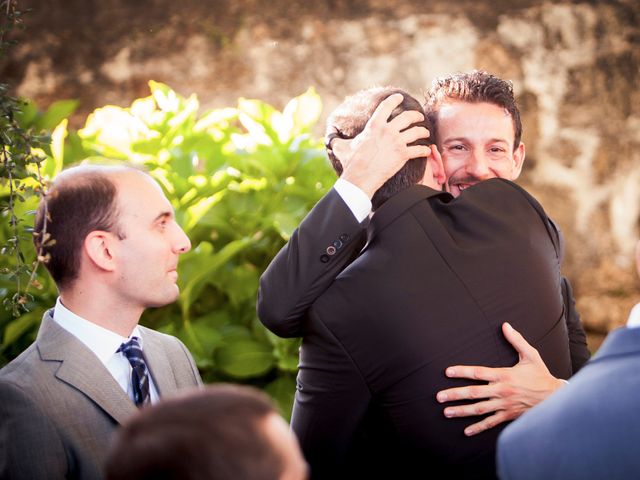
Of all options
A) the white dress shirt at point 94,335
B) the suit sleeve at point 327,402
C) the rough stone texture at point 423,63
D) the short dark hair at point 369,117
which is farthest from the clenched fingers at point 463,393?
the rough stone texture at point 423,63

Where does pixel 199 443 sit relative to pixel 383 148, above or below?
below

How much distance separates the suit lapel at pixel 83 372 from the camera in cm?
189

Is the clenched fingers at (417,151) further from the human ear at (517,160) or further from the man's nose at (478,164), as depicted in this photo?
the human ear at (517,160)

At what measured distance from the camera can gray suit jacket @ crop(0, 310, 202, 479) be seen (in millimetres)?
1738

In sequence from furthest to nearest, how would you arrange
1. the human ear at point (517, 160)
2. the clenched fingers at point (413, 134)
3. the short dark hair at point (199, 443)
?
the human ear at point (517, 160) < the clenched fingers at point (413, 134) < the short dark hair at point (199, 443)

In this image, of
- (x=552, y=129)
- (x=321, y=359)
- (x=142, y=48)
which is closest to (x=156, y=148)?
(x=142, y=48)

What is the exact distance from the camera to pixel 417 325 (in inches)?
76.4

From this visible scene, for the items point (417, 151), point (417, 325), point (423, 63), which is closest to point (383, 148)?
point (417, 151)

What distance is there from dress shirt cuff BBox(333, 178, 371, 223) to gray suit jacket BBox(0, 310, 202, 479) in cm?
67

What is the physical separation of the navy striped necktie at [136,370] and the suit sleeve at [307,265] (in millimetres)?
309

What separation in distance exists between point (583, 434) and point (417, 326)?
0.74 m

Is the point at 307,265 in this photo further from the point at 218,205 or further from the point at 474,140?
the point at 218,205

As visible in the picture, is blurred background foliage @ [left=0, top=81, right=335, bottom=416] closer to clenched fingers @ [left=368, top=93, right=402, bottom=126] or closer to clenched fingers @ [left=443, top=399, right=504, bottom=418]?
clenched fingers @ [left=368, top=93, right=402, bottom=126]

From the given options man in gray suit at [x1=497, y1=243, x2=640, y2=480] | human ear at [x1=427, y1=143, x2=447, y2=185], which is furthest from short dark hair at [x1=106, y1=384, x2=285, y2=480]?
human ear at [x1=427, y1=143, x2=447, y2=185]
